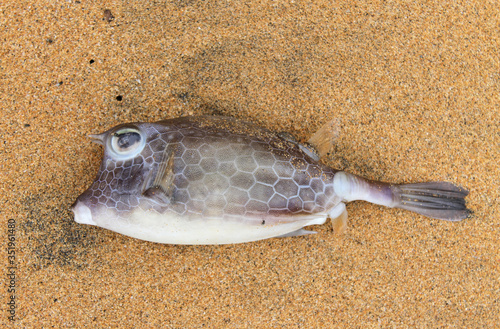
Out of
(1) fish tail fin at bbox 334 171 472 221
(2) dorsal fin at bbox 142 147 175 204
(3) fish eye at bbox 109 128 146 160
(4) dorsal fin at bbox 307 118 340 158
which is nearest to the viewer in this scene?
(2) dorsal fin at bbox 142 147 175 204

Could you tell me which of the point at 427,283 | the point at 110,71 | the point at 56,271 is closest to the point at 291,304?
the point at 427,283

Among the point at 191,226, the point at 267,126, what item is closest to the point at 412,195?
the point at 267,126

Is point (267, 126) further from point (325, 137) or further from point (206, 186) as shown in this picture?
point (206, 186)

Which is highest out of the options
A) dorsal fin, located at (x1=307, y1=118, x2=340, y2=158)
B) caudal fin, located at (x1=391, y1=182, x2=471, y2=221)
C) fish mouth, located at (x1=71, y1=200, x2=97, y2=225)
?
dorsal fin, located at (x1=307, y1=118, x2=340, y2=158)

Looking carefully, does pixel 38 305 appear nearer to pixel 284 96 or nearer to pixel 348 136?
pixel 284 96

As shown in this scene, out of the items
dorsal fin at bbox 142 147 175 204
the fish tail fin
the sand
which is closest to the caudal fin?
the fish tail fin

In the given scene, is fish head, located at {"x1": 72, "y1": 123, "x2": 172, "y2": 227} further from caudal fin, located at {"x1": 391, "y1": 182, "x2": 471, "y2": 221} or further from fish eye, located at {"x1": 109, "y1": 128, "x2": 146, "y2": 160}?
caudal fin, located at {"x1": 391, "y1": 182, "x2": 471, "y2": 221}

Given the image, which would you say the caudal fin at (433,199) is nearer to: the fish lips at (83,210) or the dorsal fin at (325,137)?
the dorsal fin at (325,137)

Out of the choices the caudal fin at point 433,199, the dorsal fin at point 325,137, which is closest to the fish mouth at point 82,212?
the dorsal fin at point 325,137
